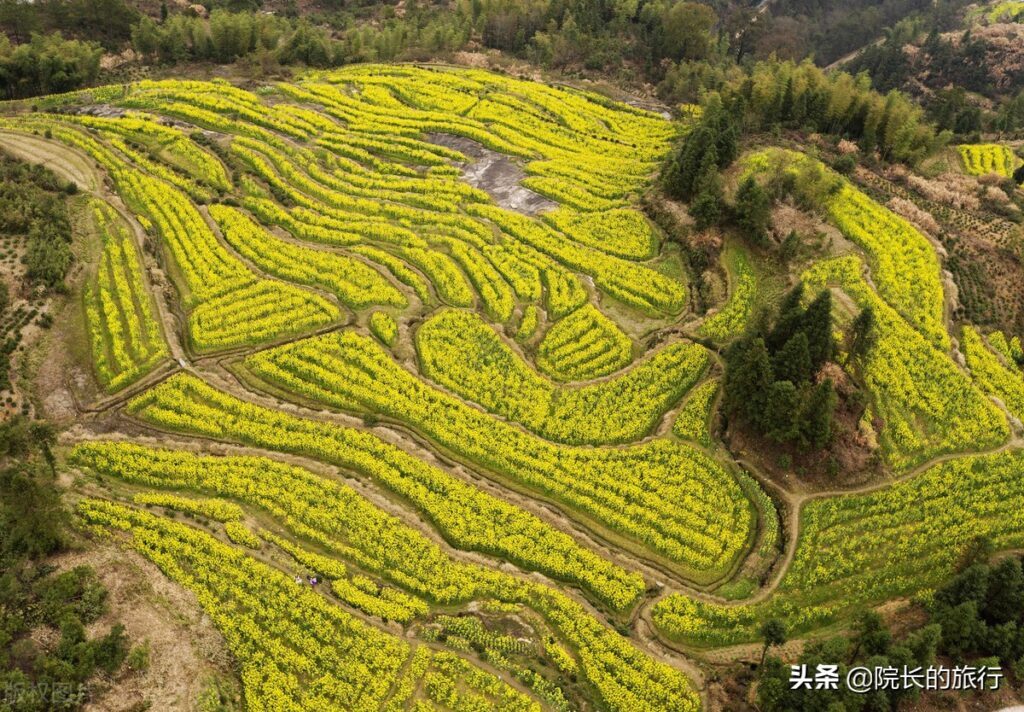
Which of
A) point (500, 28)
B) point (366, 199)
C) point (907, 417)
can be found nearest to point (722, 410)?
point (907, 417)

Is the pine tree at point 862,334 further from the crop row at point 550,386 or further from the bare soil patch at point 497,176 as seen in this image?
the bare soil patch at point 497,176

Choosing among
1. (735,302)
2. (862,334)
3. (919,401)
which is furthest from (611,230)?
(919,401)

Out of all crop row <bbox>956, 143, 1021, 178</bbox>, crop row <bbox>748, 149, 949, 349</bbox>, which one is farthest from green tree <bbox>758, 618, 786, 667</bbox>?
crop row <bbox>956, 143, 1021, 178</bbox>

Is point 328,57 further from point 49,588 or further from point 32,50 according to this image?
point 49,588

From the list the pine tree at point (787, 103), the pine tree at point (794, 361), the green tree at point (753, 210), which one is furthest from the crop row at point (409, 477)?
the pine tree at point (787, 103)

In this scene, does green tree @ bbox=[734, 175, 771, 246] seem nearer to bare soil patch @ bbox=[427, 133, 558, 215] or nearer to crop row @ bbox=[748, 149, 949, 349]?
crop row @ bbox=[748, 149, 949, 349]
